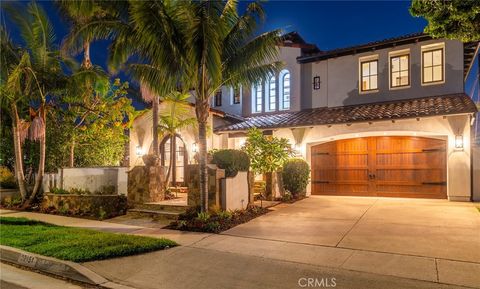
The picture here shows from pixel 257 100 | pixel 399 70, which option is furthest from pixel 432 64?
pixel 257 100

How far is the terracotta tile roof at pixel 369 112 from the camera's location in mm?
11719

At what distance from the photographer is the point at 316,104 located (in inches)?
631

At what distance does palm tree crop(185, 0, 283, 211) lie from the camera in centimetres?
843

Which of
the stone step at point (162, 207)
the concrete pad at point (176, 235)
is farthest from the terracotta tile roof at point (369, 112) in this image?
the concrete pad at point (176, 235)

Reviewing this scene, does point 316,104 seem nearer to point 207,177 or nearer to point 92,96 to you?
point 207,177

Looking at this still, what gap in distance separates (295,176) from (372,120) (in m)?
3.55

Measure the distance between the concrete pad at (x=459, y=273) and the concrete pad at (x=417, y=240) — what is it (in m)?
0.32

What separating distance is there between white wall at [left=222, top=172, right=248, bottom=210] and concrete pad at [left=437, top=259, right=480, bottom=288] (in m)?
5.54

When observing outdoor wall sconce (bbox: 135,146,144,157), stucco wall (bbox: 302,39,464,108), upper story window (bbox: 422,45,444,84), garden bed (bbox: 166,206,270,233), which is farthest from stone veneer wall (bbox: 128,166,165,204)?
upper story window (bbox: 422,45,444,84)

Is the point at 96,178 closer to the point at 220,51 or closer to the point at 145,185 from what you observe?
the point at 145,185

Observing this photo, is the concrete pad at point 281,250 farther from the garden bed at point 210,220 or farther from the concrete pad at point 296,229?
the garden bed at point 210,220

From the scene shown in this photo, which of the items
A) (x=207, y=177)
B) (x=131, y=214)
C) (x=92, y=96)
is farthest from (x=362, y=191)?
(x=92, y=96)

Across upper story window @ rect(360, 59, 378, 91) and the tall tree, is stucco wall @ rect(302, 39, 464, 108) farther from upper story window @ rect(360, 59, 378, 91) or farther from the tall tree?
the tall tree

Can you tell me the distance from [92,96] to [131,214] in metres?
7.04
